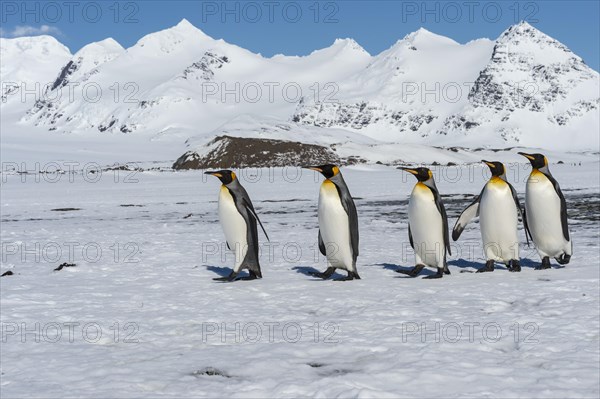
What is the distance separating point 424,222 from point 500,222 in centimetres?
96

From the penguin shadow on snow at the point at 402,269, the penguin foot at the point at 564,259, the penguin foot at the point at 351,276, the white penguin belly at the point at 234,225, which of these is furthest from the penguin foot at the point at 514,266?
the white penguin belly at the point at 234,225

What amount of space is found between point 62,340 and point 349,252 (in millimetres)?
3875

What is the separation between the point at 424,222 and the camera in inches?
329

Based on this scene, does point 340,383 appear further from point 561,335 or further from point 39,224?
point 39,224

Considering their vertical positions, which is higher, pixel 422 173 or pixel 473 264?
pixel 422 173

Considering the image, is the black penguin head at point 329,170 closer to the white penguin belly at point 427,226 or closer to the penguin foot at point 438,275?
the white penguin belly at point 427,226

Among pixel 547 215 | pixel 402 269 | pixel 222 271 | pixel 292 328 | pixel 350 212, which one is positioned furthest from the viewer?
pixel 222 271

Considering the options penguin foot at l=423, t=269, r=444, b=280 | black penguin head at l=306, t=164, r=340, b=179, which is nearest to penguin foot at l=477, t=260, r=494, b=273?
penguin foot at l=423, t=269, r=444, b=280

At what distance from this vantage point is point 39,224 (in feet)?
55.2

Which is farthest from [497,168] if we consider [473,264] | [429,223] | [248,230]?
[248,230]

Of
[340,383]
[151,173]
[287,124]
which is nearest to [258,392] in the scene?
[340,383]

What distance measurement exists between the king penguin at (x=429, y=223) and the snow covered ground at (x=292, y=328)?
1.19 ft

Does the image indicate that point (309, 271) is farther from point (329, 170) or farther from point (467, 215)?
point (467, 215)

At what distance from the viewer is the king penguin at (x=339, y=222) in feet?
26.9
